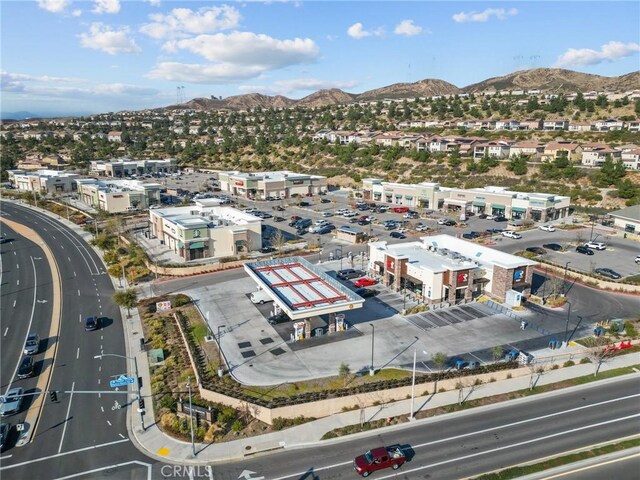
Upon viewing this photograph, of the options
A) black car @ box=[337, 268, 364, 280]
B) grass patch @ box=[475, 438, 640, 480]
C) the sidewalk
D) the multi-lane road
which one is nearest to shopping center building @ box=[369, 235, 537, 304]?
black car @ box=[337, 268, 364, 280]

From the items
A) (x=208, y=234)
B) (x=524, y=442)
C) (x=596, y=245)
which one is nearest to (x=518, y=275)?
(x=524, y=442)

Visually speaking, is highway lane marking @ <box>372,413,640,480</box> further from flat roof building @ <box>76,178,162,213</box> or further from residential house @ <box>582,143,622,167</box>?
residential house @ <box>582,143,622,167</box>

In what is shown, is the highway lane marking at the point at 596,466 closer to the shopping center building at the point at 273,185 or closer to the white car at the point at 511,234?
the white car at the point at 511,234

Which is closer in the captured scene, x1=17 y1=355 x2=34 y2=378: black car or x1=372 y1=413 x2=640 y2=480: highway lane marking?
x1=372 y1=413 x2=640 y2=480: highway lane marking

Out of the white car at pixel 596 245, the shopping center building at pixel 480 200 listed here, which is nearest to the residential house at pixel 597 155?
the shopping center building at pixel 480 200

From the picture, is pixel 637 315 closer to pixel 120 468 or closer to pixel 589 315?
pixel 589 315

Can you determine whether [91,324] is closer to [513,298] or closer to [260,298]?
[260,298]
